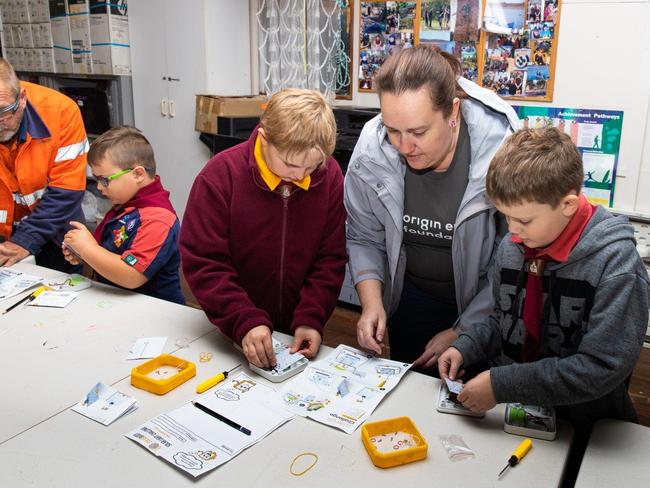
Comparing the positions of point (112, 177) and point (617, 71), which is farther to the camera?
point (617, 71)

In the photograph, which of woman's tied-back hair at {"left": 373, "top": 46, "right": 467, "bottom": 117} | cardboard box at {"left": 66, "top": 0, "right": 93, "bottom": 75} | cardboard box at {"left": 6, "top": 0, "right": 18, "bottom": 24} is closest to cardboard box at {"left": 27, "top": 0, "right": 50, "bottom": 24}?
cardboard box at {"left": 6, "top": 0, "right": 18, "bottom": 24}

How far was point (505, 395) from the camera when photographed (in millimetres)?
1114

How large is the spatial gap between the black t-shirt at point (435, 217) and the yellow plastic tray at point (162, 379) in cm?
65

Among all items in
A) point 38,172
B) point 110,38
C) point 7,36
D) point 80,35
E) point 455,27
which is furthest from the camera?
point 7,36

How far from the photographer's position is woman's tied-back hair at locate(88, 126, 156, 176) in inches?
72.2

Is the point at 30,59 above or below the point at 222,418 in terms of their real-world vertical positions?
above

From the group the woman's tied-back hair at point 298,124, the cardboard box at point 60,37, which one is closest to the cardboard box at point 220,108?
the cardboard box at point 60,37

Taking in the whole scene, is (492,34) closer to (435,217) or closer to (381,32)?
(381,32)

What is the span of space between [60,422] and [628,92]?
101 inches

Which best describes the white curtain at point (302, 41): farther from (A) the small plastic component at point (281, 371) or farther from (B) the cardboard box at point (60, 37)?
(A) the small plastic component at point (281, 371)

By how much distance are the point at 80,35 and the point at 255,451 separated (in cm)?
386

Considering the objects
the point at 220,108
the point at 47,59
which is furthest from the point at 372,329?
the point at 47,59

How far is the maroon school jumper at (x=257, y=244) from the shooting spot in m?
1.45

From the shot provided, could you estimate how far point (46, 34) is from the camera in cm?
427
